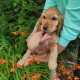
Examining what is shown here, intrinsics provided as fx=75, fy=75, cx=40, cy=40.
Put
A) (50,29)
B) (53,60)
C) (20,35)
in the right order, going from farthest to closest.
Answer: (20,35) → (53,60) → (50,29)

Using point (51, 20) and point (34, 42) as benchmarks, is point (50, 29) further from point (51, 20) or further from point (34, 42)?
point (34, 42)

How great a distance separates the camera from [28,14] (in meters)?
1.87

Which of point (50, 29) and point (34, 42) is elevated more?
point (50, 29)

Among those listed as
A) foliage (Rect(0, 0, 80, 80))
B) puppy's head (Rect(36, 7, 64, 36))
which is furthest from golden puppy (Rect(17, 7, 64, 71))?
foliage (Rect(0, 0, 80, 80))

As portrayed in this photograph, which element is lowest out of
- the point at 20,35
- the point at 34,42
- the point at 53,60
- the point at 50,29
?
the point at 20,35

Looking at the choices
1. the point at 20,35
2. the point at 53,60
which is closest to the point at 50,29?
the point at 53,60

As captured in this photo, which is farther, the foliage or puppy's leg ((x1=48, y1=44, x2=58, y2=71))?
the foliage

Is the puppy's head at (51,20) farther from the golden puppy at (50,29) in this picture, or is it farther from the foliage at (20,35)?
the foliage at (20,35)

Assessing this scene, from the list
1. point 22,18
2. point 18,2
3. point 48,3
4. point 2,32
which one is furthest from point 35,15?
point 2,32

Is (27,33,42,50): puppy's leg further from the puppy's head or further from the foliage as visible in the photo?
the foliage

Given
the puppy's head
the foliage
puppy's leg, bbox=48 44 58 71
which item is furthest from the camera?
the foliage

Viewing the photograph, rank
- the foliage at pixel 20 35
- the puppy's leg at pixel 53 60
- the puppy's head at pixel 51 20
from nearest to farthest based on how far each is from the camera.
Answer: the puppy's head at pixel 51 20 → the puppy's leg at pixel 53 60 → the foliage at pixel 20 35

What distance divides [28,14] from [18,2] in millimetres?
342

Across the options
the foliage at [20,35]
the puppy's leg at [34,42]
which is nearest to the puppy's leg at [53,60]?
the puppy's leg at [34,42]
